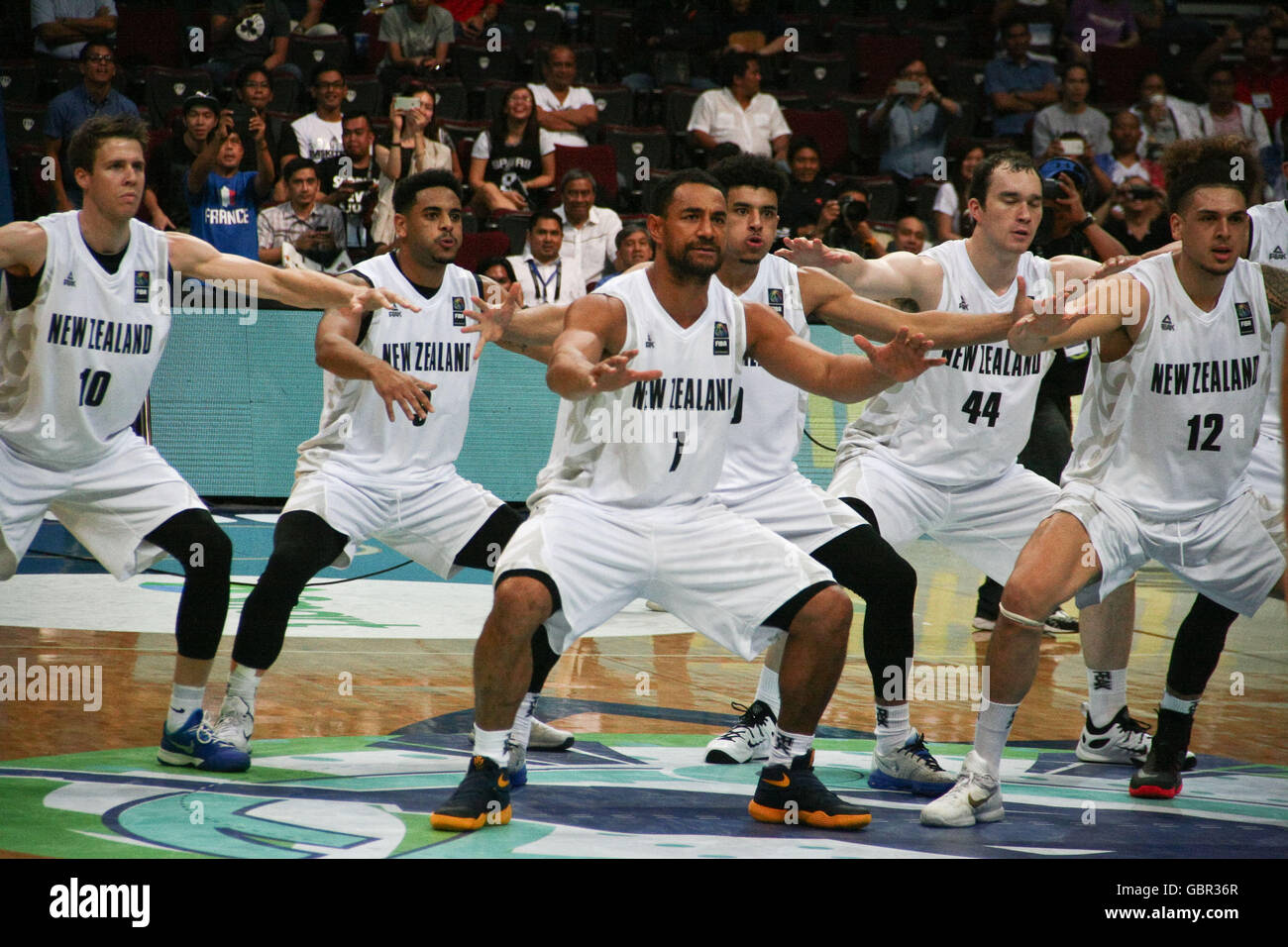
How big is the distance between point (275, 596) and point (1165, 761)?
3275 mm

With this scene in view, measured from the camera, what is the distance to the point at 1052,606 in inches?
189

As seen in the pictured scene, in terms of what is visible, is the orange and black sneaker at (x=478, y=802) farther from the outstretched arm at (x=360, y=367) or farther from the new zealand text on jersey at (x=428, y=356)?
the new zealand text on jersey at (x=428, y=356)

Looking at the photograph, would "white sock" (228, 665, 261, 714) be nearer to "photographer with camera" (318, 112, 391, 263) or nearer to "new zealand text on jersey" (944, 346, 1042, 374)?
"new zealand text on jersey" (944, 346, 1042, 374)

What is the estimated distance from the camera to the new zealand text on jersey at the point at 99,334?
206 inches

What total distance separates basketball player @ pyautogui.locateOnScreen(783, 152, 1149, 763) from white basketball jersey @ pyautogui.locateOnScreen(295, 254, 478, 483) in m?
1.59

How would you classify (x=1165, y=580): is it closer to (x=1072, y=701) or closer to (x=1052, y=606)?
(x=1072, y=701)

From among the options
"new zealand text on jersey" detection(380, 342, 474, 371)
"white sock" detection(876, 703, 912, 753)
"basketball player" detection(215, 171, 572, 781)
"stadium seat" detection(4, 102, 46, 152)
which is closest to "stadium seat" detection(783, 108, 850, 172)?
"stadium seat" detection(4, 102, 46, 152)

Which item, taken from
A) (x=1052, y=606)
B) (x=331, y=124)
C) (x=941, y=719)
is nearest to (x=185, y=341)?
(x=331, y=124)

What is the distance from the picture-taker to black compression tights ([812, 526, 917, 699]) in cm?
525

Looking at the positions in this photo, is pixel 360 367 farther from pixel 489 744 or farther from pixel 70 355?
pixel 489 744

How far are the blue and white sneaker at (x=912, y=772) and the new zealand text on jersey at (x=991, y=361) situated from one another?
5.05 ft

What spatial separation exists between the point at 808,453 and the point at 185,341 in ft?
16.0

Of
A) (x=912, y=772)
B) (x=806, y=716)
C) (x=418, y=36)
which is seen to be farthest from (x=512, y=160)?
(x=806, y=716)

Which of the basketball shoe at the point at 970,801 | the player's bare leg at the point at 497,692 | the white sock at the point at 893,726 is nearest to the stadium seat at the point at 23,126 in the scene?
the player's bare leg at the point at 497,692
